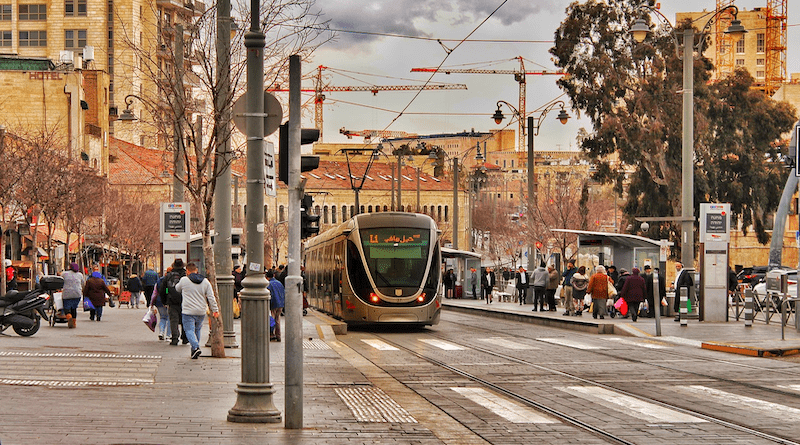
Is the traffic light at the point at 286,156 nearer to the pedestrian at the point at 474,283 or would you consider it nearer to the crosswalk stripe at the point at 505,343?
the crosswalk stripe at the point at 505,343

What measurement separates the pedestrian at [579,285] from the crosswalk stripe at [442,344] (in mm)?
7533

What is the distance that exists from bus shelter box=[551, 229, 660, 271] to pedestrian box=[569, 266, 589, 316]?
2680 mm

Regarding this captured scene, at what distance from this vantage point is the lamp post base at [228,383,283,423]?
11211 millimetres

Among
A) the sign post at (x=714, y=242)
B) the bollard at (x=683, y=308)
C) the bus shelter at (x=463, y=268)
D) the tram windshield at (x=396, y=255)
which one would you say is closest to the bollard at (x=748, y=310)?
the sign post at (x=714, y=242)

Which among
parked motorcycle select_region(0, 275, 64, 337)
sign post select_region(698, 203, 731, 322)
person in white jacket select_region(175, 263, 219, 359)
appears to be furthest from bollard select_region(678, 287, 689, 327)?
parked motorcycle select_region(0, 275, 64, 337)

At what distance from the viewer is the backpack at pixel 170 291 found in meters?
21.8

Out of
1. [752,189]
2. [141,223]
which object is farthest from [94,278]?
[141,223]

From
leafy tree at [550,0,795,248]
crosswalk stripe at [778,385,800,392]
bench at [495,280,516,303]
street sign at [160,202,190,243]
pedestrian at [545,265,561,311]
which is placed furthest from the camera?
leafy tree at [550,0,795,248]

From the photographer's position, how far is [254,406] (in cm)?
1127

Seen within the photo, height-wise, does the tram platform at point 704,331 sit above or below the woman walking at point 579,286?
below

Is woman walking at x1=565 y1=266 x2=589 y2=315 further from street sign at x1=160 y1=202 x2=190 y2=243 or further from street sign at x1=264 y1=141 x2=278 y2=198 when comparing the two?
Answer: street sign at x1=264 y1=141 x2=278 y2=198

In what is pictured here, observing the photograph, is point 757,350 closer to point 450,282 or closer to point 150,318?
point 150,318

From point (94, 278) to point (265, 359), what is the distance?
2011 cm

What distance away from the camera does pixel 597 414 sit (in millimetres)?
12984
